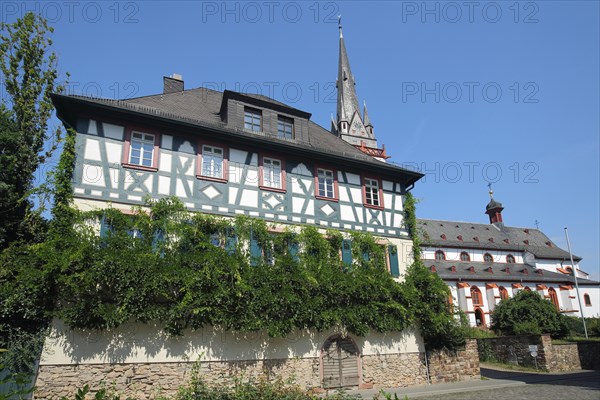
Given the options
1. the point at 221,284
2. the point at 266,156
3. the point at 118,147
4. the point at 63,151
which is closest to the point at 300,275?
the point at 221,284

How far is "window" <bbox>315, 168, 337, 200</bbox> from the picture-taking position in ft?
53.8

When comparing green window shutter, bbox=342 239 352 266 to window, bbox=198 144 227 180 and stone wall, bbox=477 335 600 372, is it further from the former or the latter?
stone wall, bbox=477 335 600 372

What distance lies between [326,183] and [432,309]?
6.11m

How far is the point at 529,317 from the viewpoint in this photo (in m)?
33.8

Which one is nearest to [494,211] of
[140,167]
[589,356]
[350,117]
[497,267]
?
[497,267]

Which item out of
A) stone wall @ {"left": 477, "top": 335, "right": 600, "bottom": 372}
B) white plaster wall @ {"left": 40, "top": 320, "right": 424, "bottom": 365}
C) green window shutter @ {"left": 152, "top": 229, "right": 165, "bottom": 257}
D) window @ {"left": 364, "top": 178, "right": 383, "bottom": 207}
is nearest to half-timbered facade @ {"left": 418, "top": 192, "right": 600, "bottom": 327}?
stone wall @ {"left": 477, "top": 335, "right": 600, "bottom": 372}

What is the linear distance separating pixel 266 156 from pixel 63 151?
6437mm

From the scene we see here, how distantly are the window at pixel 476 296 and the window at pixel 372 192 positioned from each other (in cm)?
3267

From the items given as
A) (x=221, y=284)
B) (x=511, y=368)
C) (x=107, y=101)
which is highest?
(x=107, y=101)

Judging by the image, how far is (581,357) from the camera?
22328mm

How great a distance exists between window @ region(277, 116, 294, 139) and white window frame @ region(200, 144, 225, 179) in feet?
9.79

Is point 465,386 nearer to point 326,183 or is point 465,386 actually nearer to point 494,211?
point 326,183

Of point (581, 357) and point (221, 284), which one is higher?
point (221, 284)

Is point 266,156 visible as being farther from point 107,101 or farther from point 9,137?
point 9,137
